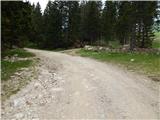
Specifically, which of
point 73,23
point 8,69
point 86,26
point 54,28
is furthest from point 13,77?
point 86,26

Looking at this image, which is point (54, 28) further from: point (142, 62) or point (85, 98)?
point (85, 98)

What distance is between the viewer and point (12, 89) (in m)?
14.3

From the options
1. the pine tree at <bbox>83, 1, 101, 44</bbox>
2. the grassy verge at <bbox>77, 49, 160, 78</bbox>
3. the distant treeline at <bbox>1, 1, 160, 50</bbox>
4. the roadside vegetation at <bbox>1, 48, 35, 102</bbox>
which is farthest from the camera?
the pine tree at <bbox>83, 1, 101, 44</bbox>

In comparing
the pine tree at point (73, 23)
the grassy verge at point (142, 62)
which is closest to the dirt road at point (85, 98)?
the grassy verge at point (142, 62)

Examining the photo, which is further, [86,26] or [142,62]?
[86,26]

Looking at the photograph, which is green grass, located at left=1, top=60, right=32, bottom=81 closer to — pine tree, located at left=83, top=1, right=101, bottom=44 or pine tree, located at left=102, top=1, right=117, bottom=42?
pine tree, located at left=83, top=1, right=101, bottom=44

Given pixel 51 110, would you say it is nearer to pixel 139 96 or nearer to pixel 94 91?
pixel 94 91

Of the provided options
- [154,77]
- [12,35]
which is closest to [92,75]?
[154,77]

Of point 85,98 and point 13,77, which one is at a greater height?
point 13,77

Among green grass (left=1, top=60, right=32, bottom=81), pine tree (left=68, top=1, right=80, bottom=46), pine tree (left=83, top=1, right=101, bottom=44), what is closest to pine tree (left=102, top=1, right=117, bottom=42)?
pine tree (left=83, top=1, right=101, bottom=44)

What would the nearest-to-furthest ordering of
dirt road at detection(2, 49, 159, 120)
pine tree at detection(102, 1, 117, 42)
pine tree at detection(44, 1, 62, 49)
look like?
dirt road at detection(2, 49, 159, 120) → pine tree at detection(44, 1, 62, 49) → pine tree at detection(102, 1, 117, 42)

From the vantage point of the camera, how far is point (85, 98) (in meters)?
12.6

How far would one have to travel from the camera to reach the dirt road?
1076 centimetres

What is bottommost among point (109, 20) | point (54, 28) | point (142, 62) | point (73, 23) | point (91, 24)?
point (142, 62)
